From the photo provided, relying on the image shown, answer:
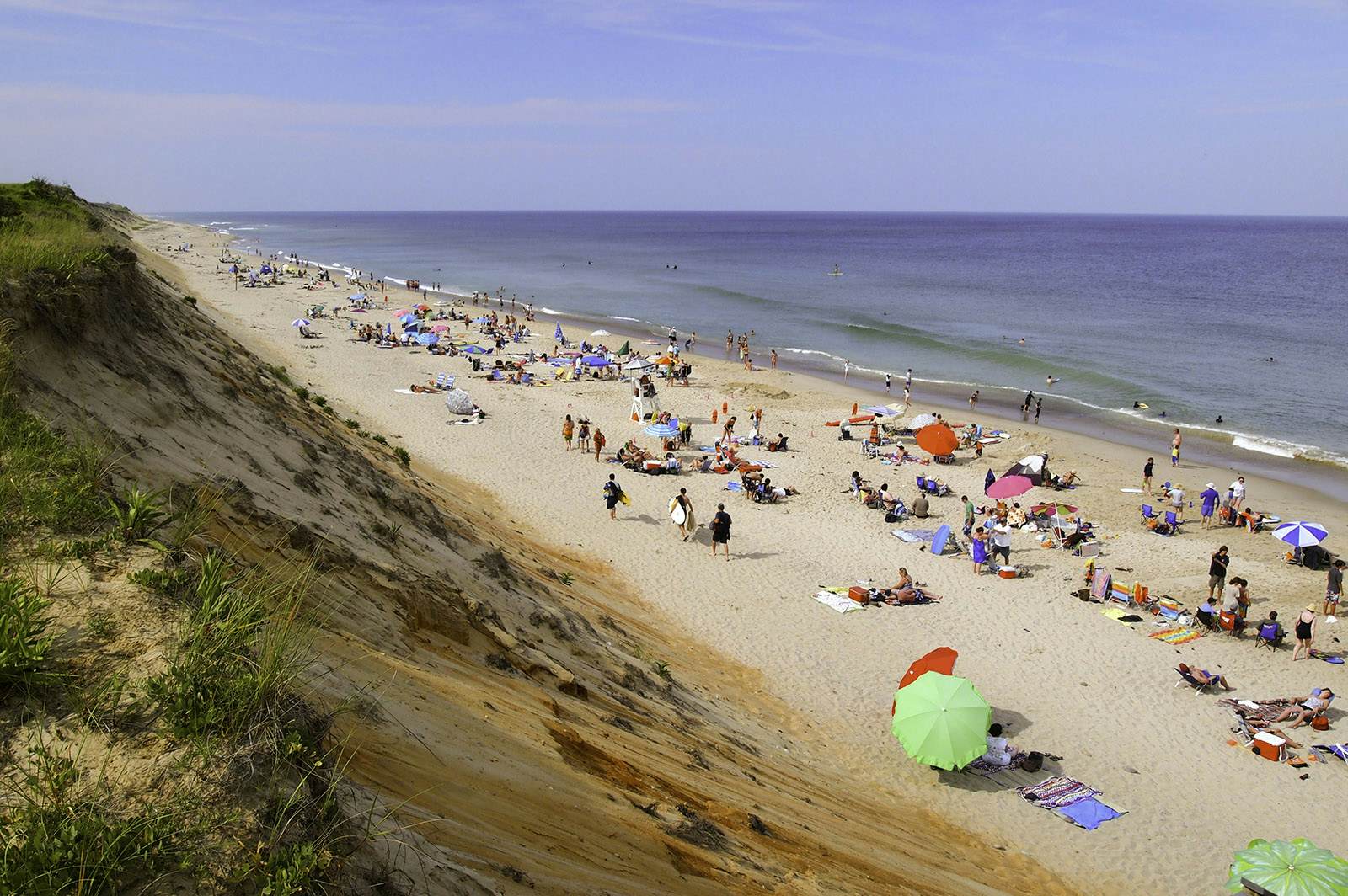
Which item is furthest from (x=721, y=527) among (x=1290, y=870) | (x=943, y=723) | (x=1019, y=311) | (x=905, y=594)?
(x=1019, y=311)

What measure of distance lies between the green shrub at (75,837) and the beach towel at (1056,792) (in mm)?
10746

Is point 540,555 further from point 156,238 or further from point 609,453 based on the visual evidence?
point 156,238

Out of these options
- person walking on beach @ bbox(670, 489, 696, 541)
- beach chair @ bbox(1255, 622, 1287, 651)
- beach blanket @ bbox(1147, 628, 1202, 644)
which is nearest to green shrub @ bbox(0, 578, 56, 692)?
person walking on beach @ bbox(670, 489, 696, 541)

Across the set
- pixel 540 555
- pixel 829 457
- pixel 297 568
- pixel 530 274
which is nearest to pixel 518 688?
pixel 297 568

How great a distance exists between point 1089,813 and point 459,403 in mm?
22847

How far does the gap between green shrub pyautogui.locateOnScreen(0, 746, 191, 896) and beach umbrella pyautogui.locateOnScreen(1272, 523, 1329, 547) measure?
21842 mm

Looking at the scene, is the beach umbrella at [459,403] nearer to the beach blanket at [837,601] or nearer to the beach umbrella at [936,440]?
the beach umbrella at [936,440]

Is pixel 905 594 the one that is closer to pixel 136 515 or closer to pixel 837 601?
pixel 837 601

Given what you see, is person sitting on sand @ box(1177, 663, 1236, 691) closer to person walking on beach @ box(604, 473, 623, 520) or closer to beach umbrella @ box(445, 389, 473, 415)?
person walking on beach @ box(604, 473, 623, 520)

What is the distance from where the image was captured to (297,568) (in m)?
6.17

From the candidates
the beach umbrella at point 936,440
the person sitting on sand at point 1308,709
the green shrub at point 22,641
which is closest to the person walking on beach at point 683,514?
the beach umbrella at point 936,440

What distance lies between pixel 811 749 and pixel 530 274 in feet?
273

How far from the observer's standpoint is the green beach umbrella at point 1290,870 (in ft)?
27.8

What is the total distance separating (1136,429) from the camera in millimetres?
32281
